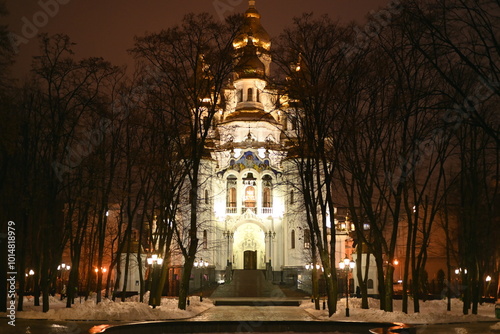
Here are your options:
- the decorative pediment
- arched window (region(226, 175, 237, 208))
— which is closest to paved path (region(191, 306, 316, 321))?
the decorative pediment

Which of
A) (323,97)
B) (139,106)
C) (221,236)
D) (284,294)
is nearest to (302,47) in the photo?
(323,97)

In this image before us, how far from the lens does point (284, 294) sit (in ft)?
192

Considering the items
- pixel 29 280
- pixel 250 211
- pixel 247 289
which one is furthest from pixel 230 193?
pixel 29 280

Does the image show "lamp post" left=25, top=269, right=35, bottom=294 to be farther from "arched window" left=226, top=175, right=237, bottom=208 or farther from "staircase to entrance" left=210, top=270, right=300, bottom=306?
"arched window" left=226, top=175, right=237, bottom=208

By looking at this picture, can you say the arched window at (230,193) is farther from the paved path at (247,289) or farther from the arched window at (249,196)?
the paved path at (247,289)

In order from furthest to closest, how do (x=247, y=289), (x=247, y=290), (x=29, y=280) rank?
(x=29, y=280) → (x=247, y=289) → (x=247, y=290)

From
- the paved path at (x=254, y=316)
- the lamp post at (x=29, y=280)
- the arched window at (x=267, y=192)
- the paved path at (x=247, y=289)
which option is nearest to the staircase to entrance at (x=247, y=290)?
the paved path at (x=247, y=289)

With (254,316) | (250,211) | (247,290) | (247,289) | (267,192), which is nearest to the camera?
(254,316)

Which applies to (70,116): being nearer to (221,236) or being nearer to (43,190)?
(43,190)

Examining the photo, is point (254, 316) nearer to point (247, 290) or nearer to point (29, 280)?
point (247, 290)

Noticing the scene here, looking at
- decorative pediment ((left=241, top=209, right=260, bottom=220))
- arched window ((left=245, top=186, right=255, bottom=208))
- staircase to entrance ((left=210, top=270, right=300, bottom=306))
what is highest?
arched window ((left=245, top=186, right=255, bottom=208))

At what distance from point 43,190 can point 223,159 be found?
54437 millimetres

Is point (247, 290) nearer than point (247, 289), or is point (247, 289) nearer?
point (247, 290)

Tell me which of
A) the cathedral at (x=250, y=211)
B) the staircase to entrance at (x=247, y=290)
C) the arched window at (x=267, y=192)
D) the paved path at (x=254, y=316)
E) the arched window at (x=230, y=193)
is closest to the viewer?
the paved path at (x=254, y=316)
